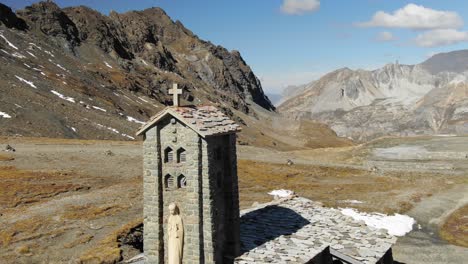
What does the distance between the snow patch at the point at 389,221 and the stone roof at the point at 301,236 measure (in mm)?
10436

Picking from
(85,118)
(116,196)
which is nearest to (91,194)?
(116,196)

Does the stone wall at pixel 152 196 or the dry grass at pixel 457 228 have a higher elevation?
the stone wall at pixel 152 196

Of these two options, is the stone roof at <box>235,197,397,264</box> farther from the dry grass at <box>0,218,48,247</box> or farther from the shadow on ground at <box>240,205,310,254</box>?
the dry grass at <box>0,218,48,247</box>

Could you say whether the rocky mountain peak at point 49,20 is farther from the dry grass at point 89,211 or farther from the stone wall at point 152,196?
the stone wall at point 152,196

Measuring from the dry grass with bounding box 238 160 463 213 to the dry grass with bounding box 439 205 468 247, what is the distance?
4249 millimetres

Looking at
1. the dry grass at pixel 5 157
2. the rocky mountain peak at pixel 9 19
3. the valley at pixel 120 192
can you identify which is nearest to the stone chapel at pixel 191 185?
the valley at pixel 120 192

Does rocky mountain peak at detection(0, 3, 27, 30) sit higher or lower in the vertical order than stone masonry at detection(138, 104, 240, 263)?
higher

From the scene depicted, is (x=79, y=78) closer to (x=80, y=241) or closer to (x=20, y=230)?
(x=20, y=230)

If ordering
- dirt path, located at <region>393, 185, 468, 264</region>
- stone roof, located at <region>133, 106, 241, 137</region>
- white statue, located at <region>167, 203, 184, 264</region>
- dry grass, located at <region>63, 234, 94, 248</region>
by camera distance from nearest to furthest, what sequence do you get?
1. stone roof, located at <region>133, 106, 241, 137</region>
2. white statue, located at <region>167, 203, 184, 264</region>
3. dry grass, located at <region>63, 234, 94, 248</region>
4. dirt path, located at <region>393, 185, 468, 264</region>

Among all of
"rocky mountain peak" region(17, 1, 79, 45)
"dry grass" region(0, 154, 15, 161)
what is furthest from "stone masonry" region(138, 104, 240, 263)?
"rocky mountain peak" region(17, 1, 79, 45)

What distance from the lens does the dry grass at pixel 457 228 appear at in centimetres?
3400

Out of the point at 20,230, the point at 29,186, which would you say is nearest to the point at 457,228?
the point at 20,230

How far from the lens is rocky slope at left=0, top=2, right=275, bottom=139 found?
89.1 meters

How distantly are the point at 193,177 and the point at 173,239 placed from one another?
2.75 metres
